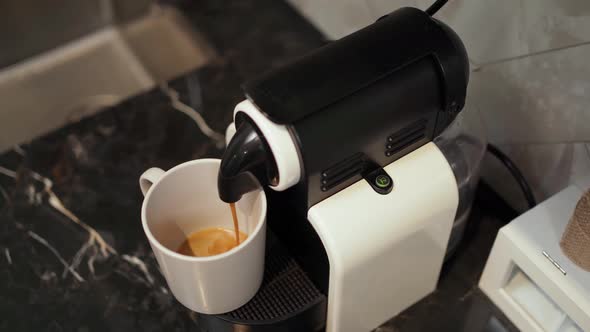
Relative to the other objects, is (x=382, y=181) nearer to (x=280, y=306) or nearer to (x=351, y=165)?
(x=351, y=165)

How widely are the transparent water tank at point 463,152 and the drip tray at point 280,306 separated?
0.17 meters

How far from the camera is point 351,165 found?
→ 57 centimetres

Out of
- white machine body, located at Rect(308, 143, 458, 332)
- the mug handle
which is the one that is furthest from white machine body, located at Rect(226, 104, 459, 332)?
the mug handle

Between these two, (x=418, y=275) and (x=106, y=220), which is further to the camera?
(x=106, y=220)

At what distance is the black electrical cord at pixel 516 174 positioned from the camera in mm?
715

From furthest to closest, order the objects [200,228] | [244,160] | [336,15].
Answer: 1. [336,15]
2. [200,228]
3. [244,160]

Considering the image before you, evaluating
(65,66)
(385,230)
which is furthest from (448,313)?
(65,66)

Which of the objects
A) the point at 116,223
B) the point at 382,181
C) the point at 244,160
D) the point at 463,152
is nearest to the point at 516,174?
the point at 463,152

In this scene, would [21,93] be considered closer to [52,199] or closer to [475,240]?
[52,199]

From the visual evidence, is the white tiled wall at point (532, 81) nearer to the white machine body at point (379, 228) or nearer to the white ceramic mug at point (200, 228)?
the white machine body at point (379, 228)

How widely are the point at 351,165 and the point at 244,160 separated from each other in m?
0.09

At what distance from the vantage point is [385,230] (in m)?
0.58

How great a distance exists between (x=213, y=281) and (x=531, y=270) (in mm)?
293

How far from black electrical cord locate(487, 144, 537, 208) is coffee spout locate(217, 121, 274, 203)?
0.29 meters
